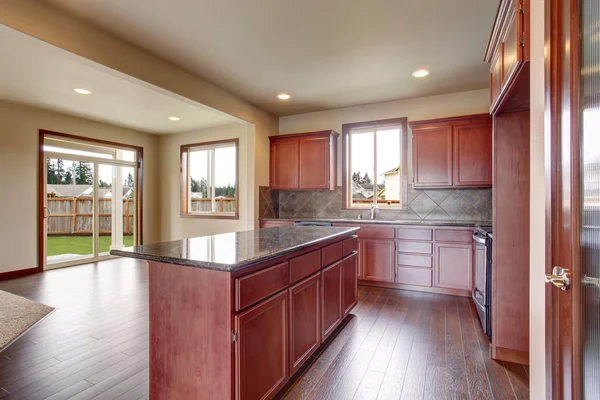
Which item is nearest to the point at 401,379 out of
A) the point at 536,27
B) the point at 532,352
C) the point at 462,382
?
the point at 462,382

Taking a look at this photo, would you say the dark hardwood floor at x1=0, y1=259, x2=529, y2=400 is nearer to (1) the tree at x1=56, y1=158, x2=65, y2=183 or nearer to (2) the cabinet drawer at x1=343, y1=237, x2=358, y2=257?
(2) the cabinet drawer at x1=343, y1=237, x2=358, y2=257

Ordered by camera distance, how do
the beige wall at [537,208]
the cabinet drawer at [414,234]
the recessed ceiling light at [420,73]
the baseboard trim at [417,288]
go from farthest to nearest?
the cabinet drawer at [414,234] < the baseboard trim at [417,288] < the recessed ceiling light at [420,73] < the beige wall at [537,208]

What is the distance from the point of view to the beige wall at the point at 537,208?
1.28 metres

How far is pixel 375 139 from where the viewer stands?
4.92 m

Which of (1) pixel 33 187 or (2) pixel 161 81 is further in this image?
(1) pixel 33 187

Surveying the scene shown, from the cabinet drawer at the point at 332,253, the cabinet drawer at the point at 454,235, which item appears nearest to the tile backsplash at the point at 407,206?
the cabinet drawer at the point at 454,235

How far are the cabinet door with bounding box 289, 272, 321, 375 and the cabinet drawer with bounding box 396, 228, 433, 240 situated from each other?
2119mm

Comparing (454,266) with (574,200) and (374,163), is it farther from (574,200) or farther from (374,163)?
(574,200)

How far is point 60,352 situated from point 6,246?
3391 millimetres

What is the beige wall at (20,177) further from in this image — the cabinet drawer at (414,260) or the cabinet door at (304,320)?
the cabinet drawer at (414,260)

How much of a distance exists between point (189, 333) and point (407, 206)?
3808 mm

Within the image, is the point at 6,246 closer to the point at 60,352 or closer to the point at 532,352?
the point at 60,352

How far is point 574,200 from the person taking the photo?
3.23 feet

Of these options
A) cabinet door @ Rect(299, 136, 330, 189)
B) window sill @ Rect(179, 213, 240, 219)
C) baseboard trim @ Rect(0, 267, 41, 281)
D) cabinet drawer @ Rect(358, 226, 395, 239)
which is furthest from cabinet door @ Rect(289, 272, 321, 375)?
baseboard trim @ Rect(0, 267, 41, 281)
